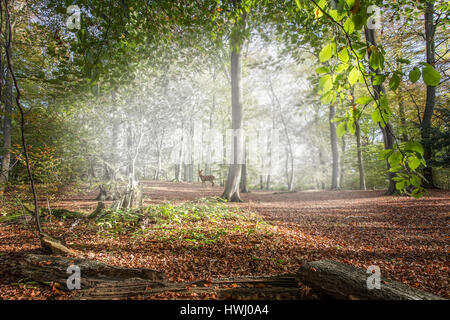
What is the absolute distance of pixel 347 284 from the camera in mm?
1711

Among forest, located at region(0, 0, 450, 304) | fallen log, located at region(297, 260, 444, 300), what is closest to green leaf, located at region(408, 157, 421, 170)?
forest, located at region(0, 0, 450, 304)

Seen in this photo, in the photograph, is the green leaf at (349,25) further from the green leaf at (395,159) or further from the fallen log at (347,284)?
the fallen log at (347,284)

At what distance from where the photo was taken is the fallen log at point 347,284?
1534mm

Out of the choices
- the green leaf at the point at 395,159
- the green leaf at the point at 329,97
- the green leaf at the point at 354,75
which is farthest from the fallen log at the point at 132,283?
the green leaf at the point at 354,75

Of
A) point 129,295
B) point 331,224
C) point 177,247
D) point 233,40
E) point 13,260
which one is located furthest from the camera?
point 331,224

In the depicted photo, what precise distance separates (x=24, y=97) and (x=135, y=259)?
9.48 m

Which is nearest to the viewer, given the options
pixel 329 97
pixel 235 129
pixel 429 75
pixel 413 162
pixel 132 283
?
pixel 429 75

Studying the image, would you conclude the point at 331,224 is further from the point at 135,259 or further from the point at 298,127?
the point at 298,127

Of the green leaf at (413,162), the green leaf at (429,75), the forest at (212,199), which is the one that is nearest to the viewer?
the green leaf at (429,75)

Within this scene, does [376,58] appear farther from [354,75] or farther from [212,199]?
[212,199]

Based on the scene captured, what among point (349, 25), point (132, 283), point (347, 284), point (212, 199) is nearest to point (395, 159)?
point (349, 25)

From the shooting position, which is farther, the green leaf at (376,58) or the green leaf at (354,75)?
the green leaf at (354,75)
